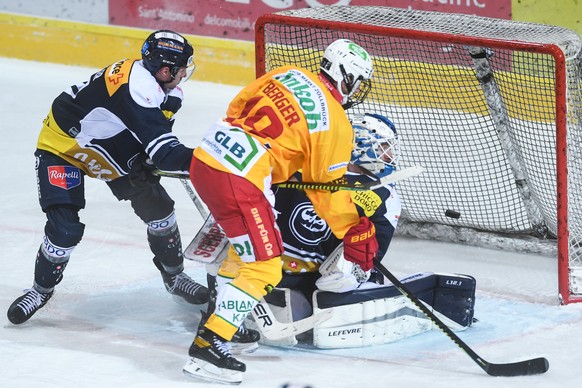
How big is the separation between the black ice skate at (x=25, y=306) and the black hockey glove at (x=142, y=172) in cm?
58

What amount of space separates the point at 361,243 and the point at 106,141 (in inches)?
43.2

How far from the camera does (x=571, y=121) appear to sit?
4941 mm

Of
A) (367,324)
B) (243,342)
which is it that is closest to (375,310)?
(367,324)

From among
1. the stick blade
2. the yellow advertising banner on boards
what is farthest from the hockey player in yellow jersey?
the yellow advertising banner on boards

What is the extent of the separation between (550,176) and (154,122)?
7.36 ft

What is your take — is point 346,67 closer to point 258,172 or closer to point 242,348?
point 258,172

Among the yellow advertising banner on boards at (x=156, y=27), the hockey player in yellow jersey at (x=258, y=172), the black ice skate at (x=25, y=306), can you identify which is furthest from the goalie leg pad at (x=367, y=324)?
the yellow advertising banner on boards at (x=156, y=27)

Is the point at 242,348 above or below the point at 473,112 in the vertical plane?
below

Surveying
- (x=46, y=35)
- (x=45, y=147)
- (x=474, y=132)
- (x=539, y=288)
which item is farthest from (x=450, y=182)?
(x=46, y=35)

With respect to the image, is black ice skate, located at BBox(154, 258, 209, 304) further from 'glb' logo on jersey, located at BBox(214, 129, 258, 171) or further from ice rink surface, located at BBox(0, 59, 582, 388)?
'glb' logo on jersey, located at BBox(214, 129, 258, 171)

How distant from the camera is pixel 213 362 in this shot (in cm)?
394

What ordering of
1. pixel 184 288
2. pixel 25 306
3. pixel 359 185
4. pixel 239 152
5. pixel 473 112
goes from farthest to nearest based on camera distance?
pixel 473 112
pixel 184 288
pixel 25 306
pixel 359 185
pixel 239 152

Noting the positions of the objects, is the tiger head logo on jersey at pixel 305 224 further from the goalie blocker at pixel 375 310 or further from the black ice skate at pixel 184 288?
the black ice skate at pixel 184 288

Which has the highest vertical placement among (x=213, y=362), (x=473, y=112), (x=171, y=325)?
(x=473, y=112)
